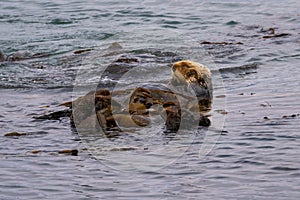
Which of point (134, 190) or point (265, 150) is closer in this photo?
point (134, 190)

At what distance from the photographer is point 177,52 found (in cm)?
1238

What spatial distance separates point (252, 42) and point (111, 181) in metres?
7.67

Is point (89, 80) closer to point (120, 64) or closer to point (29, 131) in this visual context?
point (120, 64)

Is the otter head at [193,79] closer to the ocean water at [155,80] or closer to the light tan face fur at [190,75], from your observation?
the light tan face fur at [190,75]

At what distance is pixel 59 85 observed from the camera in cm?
984

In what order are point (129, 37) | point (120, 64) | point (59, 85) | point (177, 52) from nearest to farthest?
point (59, 85) → point (120, 64) → point (177, 52) → point (129, 37)

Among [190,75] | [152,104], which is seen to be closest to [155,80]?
[190,75]

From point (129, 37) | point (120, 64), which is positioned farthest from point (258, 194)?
point (129, 37)

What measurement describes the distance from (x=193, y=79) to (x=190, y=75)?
0.07 meters

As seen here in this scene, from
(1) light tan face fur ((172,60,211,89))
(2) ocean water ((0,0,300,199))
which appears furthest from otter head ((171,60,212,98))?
(2) ocean water ((0,0,300,199))

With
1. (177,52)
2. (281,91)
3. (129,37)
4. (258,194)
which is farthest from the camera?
(129,37)

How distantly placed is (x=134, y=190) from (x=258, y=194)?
0.93 m

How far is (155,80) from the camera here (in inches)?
393

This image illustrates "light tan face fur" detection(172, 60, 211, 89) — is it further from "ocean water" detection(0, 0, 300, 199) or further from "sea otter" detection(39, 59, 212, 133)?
"ocean water" detection(0, 0, 300, 199)
